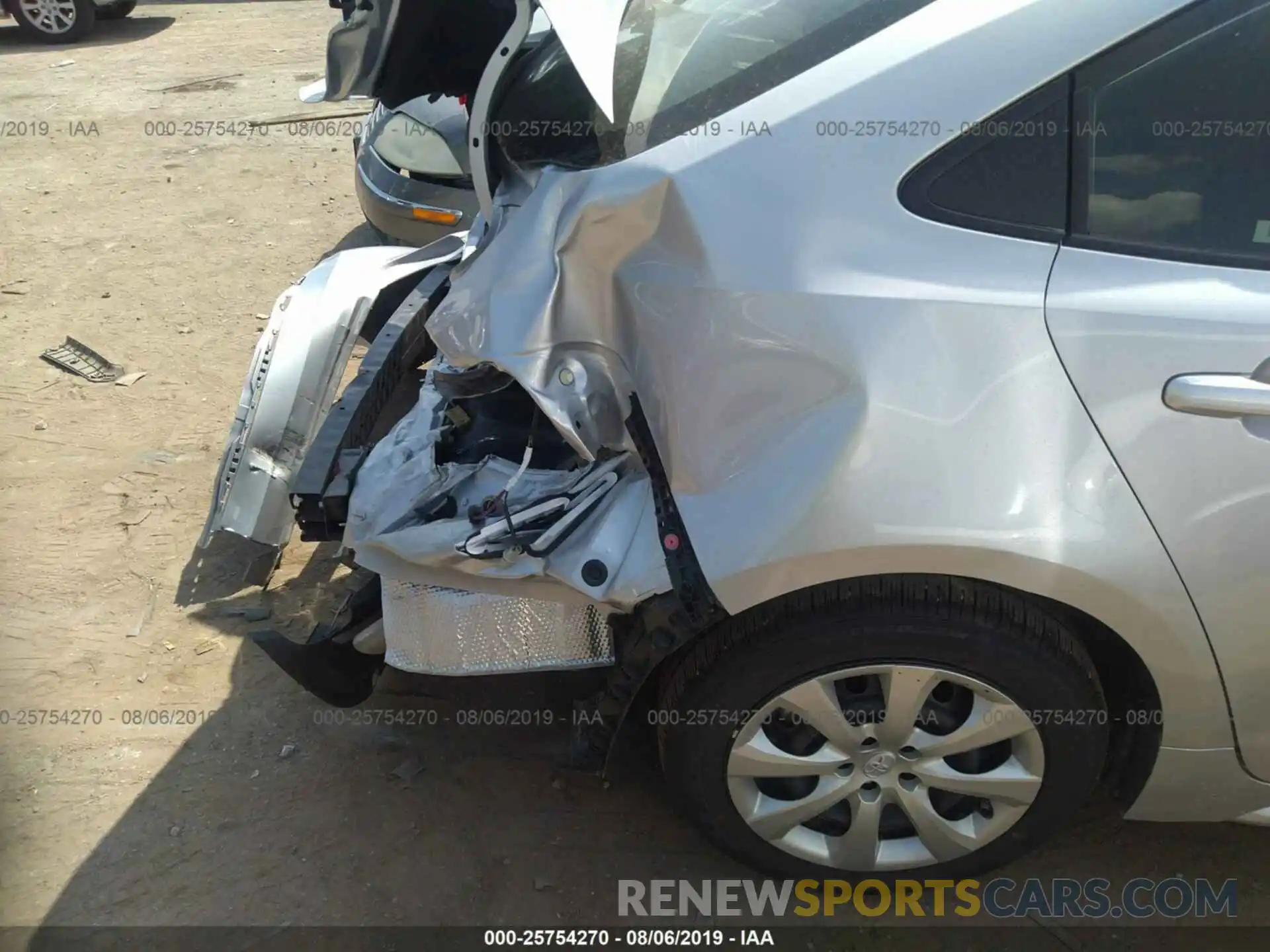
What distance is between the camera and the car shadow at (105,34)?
9398mm

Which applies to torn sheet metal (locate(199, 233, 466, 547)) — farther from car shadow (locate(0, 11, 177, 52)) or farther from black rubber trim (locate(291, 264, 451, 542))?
car shadow (locate(0, 11, 177, 52))

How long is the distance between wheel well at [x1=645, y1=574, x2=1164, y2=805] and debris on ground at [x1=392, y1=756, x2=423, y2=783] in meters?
0.80

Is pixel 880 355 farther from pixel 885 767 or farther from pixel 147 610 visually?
pixel 147 610

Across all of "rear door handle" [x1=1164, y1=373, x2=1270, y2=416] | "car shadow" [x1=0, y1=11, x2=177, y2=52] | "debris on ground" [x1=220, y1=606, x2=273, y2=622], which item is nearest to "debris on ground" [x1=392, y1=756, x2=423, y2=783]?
"debris on ground" [x1=220, y1=606, x2=273, y2=622]

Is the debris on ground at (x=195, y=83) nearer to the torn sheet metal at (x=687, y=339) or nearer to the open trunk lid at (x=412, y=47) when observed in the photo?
the open trunk lid at (x=412, y=47)

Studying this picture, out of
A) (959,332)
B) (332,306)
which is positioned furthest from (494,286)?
(332,306)

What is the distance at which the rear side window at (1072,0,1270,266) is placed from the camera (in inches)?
62.1

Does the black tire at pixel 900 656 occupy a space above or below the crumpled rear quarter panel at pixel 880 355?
below

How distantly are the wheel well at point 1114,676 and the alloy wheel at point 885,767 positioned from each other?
176mm

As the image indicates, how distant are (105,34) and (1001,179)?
1083cm

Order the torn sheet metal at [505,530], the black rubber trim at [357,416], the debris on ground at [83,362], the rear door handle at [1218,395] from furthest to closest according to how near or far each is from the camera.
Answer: the debris on ground at [83,362] → the black rubber trim at [357,416] → the torn sheet metal at [505,530] → the rear door handle at [1218,395]

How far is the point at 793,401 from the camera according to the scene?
5.48ft

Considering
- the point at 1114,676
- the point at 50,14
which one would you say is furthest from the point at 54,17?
the point at 1114,676

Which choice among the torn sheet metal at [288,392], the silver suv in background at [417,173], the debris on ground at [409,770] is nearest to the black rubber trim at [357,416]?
the torn sheet metal at [288,392]
